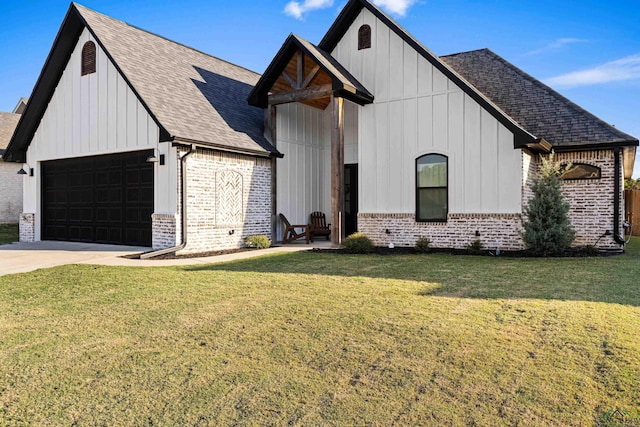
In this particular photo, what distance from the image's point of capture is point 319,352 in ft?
13.8

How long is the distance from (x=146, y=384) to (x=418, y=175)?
1071 cm

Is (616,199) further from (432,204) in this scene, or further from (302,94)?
(302,94)

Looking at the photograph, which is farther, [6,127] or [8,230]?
[6,127]

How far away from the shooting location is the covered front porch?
13.3 m

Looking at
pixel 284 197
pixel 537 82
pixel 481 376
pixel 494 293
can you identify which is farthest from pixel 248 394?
pixel 537 82

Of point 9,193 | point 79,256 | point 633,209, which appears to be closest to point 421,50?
point 79,256

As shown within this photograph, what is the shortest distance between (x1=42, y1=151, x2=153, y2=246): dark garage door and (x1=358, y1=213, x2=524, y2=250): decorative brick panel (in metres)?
6.23

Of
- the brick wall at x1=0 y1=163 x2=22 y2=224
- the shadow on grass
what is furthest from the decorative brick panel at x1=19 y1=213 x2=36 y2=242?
the shadow on grass

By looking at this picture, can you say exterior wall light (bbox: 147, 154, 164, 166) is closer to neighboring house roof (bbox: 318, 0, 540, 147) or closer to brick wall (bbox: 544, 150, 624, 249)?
neighboring house roof (bbox: 318, 0, 540, 147)

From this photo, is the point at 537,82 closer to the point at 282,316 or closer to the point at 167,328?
the point at 282,316

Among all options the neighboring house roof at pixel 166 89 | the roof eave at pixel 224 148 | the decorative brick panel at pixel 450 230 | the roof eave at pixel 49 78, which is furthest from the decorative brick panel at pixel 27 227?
the decorative brick panel at pixel 450 230

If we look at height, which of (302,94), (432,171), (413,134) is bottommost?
(432,171)

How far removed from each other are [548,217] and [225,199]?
8273mm

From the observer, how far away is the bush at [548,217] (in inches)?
436
